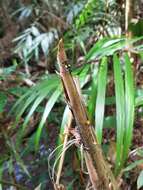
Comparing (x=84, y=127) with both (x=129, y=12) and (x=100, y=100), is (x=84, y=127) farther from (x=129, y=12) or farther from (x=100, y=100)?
(x=129, y=12)

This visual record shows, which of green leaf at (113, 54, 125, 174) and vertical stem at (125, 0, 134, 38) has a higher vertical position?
vertical stem at (125, 0, 134, 38)

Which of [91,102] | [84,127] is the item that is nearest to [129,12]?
[91,102]

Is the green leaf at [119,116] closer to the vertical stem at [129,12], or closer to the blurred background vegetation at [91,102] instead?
the blurred background vegetation at [91,102]

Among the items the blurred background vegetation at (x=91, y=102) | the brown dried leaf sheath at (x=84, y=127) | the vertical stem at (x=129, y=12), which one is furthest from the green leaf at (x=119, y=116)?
the vertical stem at (x=129, y=12)

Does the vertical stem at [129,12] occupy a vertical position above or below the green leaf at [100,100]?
above

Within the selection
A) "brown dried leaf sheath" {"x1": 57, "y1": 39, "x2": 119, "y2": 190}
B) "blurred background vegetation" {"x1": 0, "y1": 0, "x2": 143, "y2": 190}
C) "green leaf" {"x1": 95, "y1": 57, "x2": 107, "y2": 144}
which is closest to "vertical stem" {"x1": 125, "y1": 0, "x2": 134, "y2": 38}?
"blurred background vegetation" {"x1": 0, "y1": 0, "x2": 143, "y2": 190}

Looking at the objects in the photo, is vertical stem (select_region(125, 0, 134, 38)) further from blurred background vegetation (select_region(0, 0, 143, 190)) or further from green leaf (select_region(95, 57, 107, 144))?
green leaf (select_region(95, 57, 107, 144))

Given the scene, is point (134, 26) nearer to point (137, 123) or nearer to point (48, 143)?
point (137, 123)

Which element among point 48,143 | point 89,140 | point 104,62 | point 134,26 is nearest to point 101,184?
point 89,140
